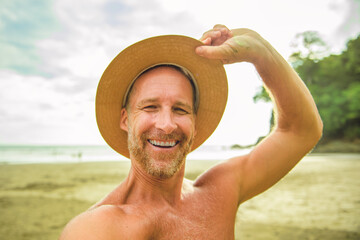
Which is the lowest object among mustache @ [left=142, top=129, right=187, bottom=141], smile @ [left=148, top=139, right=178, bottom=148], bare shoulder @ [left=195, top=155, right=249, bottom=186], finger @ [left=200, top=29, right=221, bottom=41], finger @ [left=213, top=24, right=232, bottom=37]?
bare shoulder @ [left=195, top=155, right=249, bottom=186]

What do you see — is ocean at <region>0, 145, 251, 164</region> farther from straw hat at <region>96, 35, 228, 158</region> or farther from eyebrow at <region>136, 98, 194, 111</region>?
eyebrow at <region>136, 98, 194, 111</region>

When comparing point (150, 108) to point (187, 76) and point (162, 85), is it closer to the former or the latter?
point (162, 85)

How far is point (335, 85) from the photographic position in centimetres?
3434

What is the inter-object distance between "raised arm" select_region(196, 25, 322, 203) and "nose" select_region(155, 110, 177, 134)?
1.55ft

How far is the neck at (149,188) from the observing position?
1.65m

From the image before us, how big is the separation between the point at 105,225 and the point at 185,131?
0.78m

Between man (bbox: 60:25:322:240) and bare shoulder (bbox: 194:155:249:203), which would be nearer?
man (bbox: 60:25:322:240)

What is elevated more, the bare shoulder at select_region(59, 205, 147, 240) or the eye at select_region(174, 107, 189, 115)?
the eye at select_region(174, 107, 189, 115)

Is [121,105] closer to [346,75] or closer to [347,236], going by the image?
[347,236]

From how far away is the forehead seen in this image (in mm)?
1707

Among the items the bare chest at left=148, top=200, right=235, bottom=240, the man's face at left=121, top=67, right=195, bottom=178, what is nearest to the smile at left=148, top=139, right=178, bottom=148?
the man's face at left=121, top=67, right=195, bottom=178

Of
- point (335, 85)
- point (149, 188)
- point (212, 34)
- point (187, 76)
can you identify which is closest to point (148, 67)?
point (187, 76)

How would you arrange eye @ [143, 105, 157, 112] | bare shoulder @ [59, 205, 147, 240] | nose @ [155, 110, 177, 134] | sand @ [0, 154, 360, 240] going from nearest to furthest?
bare shoulder @ [59, 205, 147, 240] < nose @ [155, 110, 177, 134] < eye @ [143, 105, 157, 112] < sand @ [0, 154, 360, 240]

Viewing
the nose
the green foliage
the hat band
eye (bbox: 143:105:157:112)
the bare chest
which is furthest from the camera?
the green foliage
